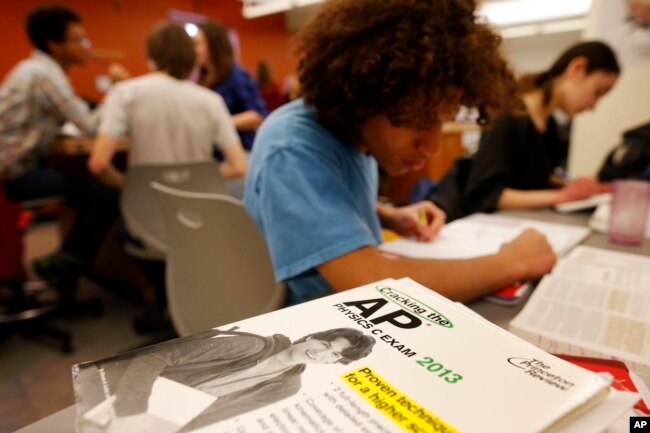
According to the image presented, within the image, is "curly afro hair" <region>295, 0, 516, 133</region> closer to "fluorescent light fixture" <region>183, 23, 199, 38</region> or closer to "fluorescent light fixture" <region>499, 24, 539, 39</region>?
"fluorescent light fixture" <region>183, 23, 199, 38</region>

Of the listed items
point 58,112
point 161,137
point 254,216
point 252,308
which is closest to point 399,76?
point 254,216

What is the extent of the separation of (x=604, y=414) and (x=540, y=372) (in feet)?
0.13

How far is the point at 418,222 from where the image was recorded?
898 mm

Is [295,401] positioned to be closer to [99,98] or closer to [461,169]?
[461,169]

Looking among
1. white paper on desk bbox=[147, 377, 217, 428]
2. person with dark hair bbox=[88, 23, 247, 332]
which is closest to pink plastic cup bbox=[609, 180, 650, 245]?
white paper on desk bbox=[147, 377, 217, 428]

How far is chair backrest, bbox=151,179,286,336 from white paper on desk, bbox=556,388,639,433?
0.50 meters

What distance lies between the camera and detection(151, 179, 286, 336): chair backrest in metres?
0.71

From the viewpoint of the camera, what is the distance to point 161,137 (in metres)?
1.74

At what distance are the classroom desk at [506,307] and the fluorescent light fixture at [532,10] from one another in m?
5.31

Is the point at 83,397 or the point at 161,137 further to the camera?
the point at 161,137

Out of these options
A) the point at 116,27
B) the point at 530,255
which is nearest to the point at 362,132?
the point at 530,255

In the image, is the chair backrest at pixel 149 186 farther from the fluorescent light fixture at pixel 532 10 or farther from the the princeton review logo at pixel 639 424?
the fluorescent light fixture at pixel 532 10

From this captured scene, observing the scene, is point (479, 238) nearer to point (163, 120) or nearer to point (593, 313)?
point (593, 313)

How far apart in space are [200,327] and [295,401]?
2.33 ft
